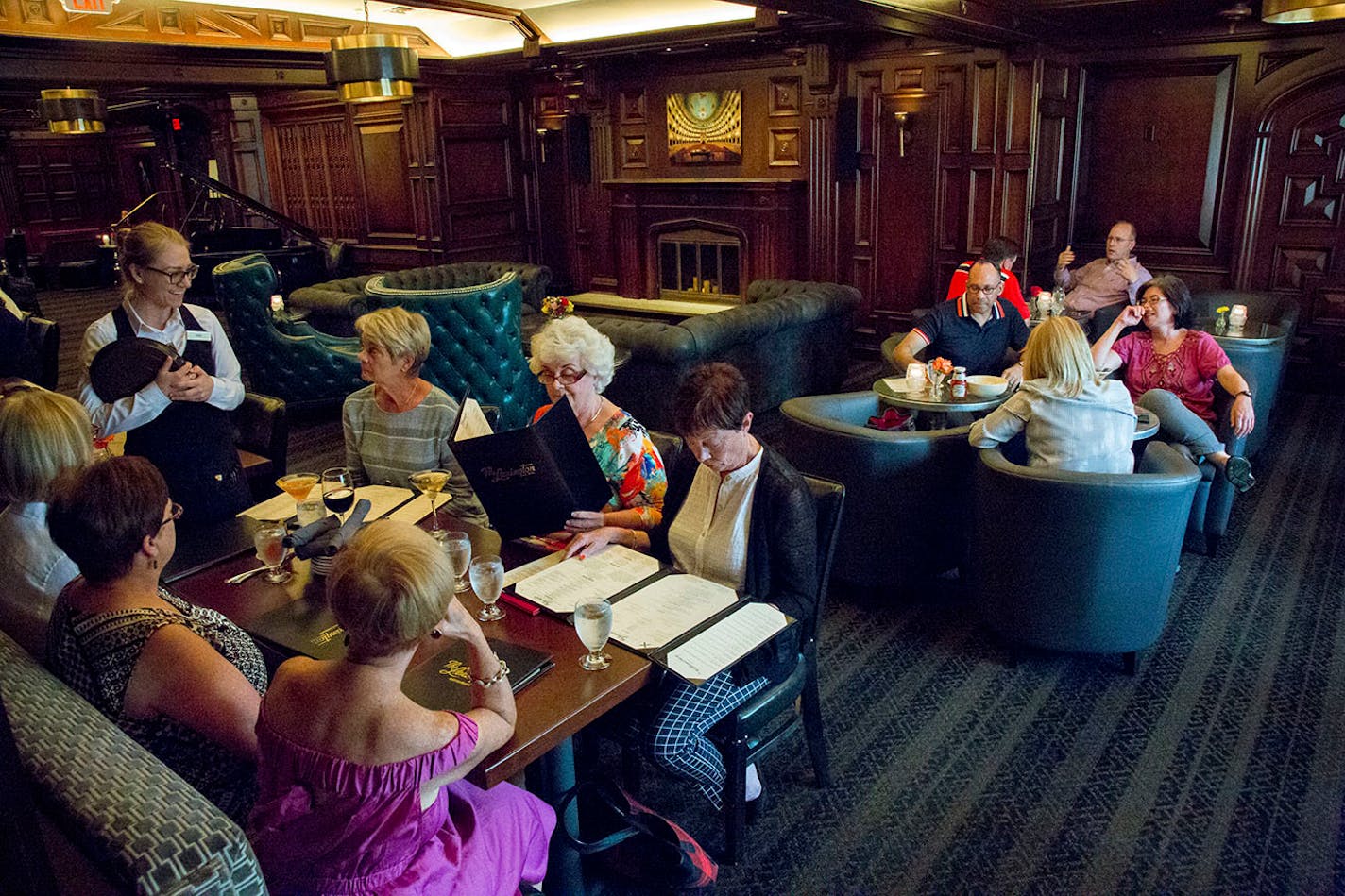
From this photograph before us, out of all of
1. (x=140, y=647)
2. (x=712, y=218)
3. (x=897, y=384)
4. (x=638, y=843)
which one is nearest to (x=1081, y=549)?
(x=897, y=384)

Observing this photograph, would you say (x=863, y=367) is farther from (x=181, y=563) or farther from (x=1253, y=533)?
(x=181, y=563)

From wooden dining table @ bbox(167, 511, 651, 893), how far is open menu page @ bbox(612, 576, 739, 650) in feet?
0.19

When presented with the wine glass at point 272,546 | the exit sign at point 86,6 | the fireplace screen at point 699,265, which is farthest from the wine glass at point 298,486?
the fireplace screen at point 699,265

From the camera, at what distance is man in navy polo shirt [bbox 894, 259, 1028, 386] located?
4.45 m

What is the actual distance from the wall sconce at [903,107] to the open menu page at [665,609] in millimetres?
6209

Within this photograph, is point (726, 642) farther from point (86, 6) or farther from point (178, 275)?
point (86, 6)

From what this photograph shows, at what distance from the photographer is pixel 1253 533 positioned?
436 cm

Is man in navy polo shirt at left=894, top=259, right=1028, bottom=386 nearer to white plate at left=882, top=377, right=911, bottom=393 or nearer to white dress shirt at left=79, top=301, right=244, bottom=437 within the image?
white plate at left=882, top=377, right=911, bottom=393

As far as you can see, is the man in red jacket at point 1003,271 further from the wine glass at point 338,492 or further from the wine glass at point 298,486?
the wine glass at point 298,486

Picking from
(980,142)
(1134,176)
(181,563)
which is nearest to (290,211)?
(980,142)

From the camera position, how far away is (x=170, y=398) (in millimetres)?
2869

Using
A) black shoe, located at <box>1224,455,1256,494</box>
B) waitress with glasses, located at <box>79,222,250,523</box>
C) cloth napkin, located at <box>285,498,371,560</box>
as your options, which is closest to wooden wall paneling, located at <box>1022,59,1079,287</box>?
black shoe, located at <box>1224,455,1256,494</box>

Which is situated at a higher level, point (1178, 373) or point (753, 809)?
point (1178, 373)

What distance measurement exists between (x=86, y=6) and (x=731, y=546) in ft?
23.3
